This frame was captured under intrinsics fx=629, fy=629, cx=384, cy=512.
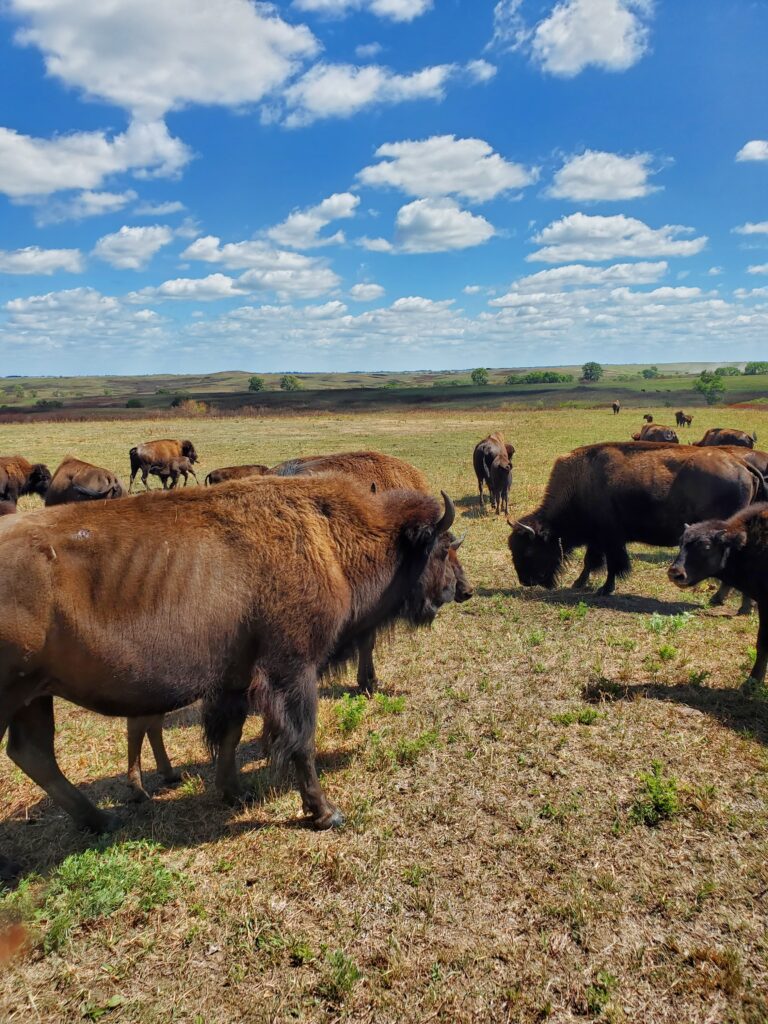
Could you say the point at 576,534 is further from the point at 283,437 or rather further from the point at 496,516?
the point at 283,437

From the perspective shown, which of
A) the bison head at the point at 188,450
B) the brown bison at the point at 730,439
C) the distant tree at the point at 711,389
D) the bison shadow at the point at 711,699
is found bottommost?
the bison shadow at the point at 711,699

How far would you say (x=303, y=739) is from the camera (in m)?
4.30

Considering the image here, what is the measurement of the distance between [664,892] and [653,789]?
0.85 m

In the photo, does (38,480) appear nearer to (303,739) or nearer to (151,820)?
(151,820)

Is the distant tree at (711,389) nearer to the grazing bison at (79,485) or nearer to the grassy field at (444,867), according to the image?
the grazing bison at (79,485)

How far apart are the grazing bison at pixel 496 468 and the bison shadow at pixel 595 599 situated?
20.3 feet

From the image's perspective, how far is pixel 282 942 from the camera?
3.40 metres

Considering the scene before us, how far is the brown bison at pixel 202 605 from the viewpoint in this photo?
12.2 feet

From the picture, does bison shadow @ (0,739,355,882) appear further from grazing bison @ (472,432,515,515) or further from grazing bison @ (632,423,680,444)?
grazing bison @ (632,423,680,444)

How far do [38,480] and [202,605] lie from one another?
1463 cm

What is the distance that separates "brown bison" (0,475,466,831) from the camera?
3.71m

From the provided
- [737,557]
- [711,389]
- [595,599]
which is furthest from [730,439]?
[711,389]

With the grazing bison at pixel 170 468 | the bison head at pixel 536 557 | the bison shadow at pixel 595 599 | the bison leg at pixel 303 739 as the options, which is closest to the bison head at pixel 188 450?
the grazing bison at pixel 170 468

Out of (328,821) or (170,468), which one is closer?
(328,821)
